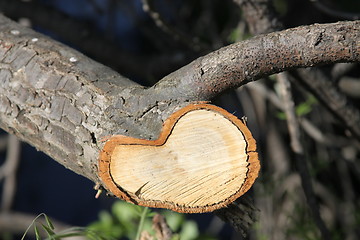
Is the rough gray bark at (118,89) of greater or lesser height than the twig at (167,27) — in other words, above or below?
below

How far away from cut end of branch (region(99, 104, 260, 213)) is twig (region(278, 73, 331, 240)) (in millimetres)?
566

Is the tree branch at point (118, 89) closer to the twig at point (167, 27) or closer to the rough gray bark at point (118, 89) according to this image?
the rough gray bark at point (118, 89)

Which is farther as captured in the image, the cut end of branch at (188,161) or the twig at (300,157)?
the twig at (300,157)

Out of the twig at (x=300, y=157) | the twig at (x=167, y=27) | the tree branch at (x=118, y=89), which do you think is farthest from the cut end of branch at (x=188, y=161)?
the twig at (x=167, y=27)

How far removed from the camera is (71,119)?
0.99 meters

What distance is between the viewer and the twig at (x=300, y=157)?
1437 millimetres

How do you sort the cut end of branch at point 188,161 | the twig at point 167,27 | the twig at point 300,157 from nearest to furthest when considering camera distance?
the cut end of branch at point 188,161 → the twig at point 300,157 → the twig at point 167,27

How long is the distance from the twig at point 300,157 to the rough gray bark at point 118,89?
1.57 ft

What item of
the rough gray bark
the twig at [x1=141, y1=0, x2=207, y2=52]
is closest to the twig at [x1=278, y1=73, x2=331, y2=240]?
the twig at [x1=141, y1=0, x2=207, y2=52]

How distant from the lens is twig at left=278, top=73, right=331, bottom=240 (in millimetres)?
1437

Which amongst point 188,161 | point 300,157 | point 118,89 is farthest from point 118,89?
point 300,157

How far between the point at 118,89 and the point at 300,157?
63 centimetres

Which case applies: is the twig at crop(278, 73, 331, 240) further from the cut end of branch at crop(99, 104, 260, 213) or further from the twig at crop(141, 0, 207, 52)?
the cut end of branch at crop(99, 104, 260, 213)

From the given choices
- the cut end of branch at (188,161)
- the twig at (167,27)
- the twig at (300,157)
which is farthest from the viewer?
the twig at (167,27)
